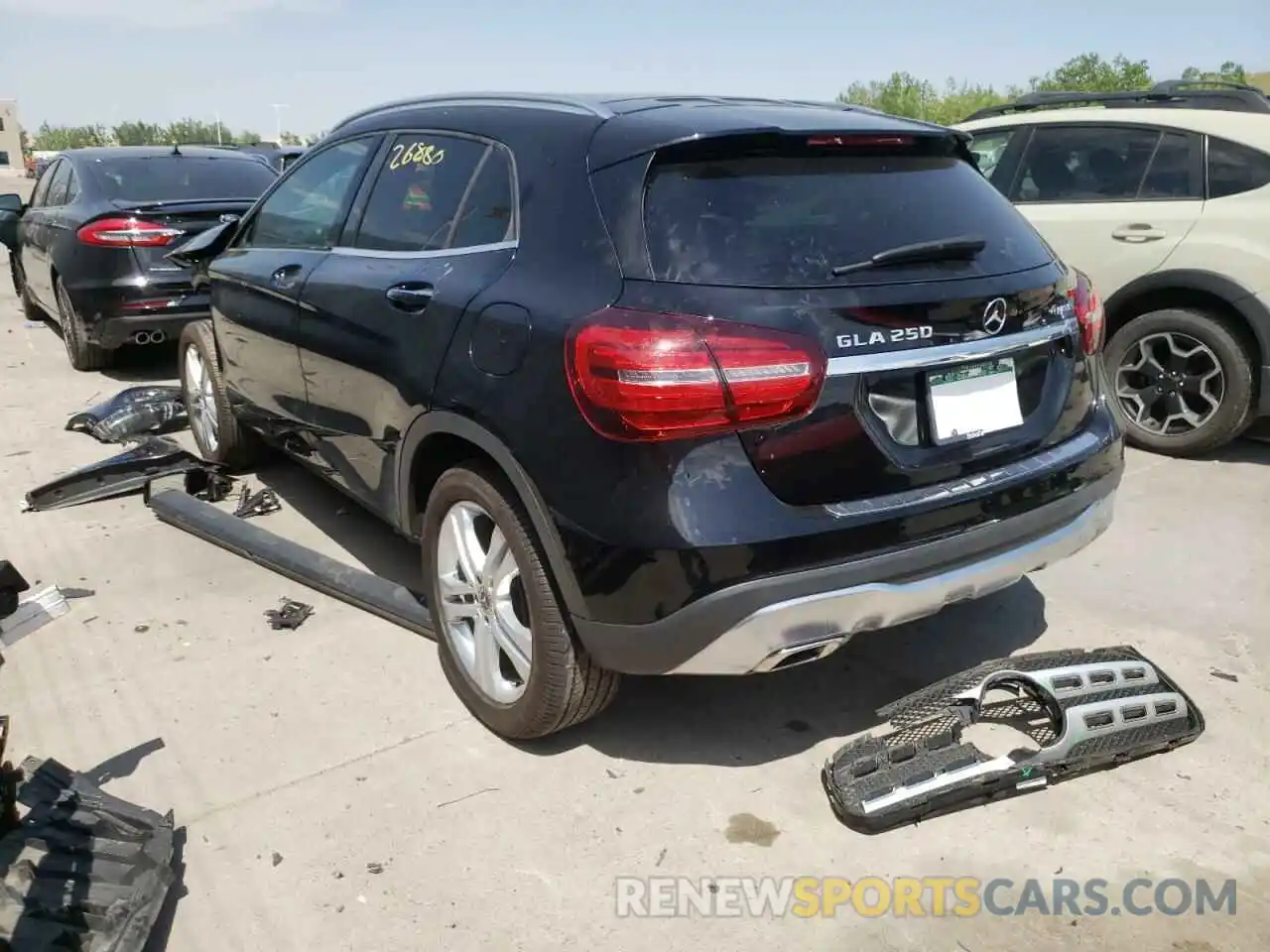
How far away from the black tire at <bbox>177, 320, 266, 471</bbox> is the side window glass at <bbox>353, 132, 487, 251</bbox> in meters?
1.87

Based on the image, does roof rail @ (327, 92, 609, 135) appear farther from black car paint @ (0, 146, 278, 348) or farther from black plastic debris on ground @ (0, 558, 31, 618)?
black car paint @ (0, 146, 278, 348)

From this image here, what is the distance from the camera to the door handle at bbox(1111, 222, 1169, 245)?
216 inches

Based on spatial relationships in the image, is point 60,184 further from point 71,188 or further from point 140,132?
point 140,132

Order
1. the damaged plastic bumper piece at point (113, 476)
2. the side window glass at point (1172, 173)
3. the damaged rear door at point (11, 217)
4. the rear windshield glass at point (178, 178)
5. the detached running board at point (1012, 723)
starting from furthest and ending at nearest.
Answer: the damaged rear door at point (11, 217) → the rear windshield glass at point (178, 178) → the side window glass at point (1172, 173) → the damaged plastic bumper piece at point (113, 476) → the detached running board at point (1012, 723)

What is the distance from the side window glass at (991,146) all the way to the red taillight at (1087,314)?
3.40 metres

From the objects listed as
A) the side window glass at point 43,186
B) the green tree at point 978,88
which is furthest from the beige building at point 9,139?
the side window glass at point 43,186

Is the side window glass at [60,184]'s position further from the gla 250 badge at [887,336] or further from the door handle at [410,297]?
the gla 250 badge at [887,336]

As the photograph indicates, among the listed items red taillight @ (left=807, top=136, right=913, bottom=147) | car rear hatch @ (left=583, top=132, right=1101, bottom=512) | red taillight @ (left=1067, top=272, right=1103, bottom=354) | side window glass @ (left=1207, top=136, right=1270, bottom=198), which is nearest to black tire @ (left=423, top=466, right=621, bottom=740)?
car rear hatch @ (left=583, top=132, right=1101, bottom=512)

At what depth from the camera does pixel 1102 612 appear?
3.78 meters

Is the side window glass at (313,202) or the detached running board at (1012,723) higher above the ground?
the side window glass at (313,202)

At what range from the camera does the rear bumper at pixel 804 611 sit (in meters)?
2.39

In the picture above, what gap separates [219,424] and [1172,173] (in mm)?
5221

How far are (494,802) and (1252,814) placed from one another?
201 centimetres

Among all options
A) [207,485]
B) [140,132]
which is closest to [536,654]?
[207,485]
